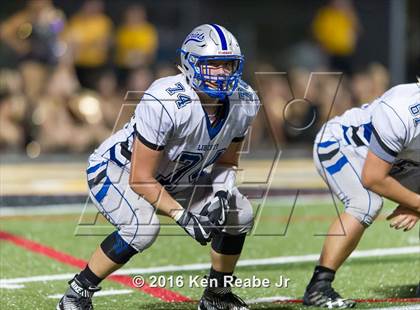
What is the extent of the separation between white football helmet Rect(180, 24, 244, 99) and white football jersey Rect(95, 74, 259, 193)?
7 cm

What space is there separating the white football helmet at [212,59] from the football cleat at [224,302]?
0.95 metres

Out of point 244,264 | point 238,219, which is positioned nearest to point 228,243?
point 238,219

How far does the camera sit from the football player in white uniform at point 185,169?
14.6 feet

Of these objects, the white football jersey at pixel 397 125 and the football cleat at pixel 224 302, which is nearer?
the white football jersey at pixel 397 125

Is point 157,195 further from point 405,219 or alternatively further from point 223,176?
point 405,219

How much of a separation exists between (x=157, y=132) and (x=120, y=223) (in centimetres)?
45

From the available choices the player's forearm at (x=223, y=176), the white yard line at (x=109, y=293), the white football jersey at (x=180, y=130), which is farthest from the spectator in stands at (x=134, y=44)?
the white football jersey at (x=180, y=130)

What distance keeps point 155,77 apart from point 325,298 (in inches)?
Answer: 276

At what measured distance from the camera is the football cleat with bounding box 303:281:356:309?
488cm

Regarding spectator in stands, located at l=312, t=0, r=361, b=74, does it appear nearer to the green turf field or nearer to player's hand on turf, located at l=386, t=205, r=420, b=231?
the green turf field

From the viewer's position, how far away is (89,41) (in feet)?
38.1

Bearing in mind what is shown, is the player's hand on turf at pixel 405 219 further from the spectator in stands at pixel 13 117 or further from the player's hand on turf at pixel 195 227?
the spectator in stands at pixel 13 117

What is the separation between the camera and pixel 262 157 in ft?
37.6

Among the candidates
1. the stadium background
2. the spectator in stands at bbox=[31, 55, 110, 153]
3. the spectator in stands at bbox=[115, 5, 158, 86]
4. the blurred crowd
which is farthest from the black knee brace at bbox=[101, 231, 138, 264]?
the spectator in stands at bbox=[115, 5, 158, 86]
